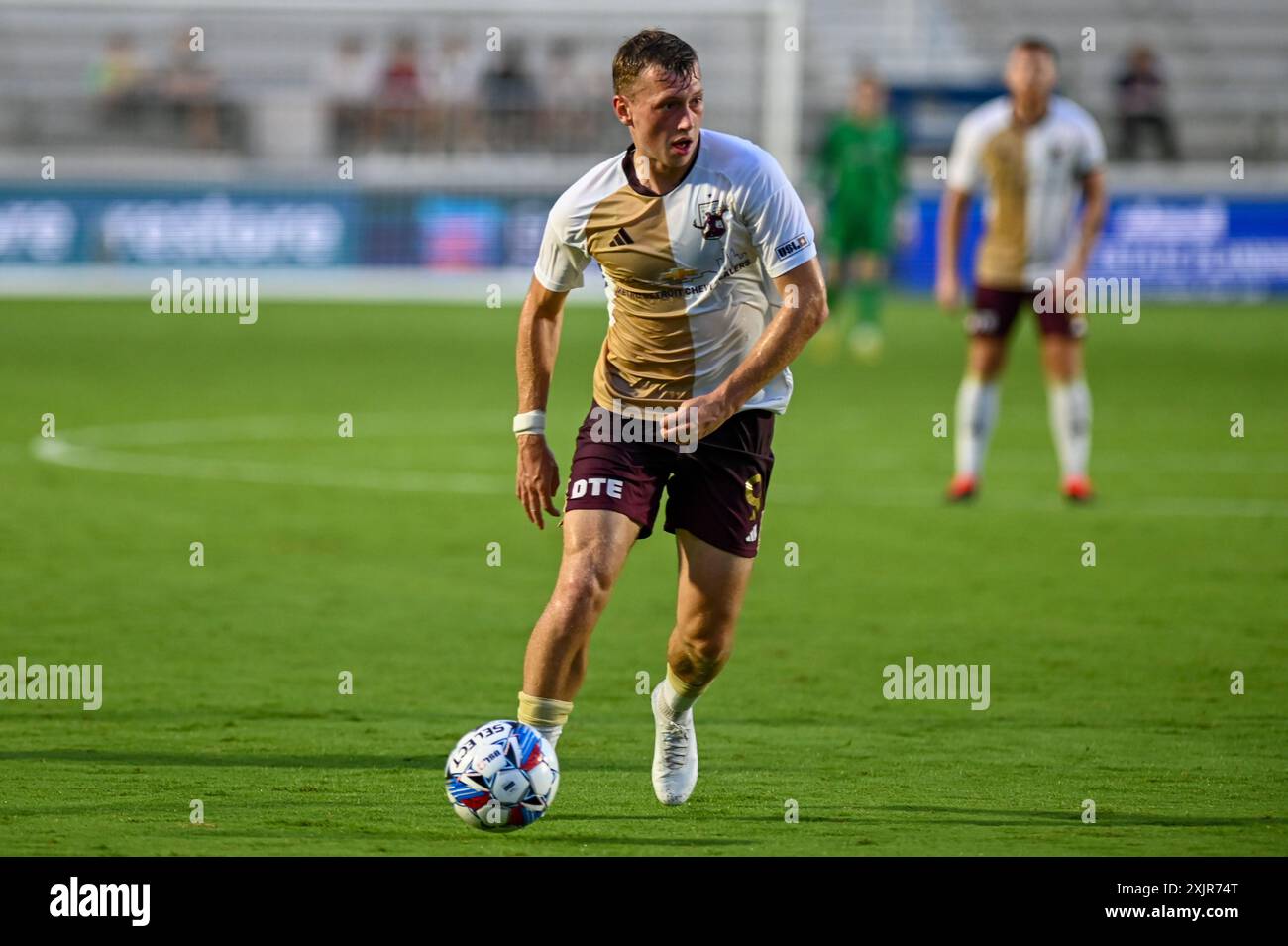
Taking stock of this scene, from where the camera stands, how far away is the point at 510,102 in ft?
104

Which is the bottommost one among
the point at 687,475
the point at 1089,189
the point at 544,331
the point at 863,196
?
the point at 687,475

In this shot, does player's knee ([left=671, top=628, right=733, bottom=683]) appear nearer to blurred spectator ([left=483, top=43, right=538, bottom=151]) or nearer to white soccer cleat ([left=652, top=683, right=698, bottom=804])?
white soccer cleat ([left=652, top=683, right=698, bottom=804])

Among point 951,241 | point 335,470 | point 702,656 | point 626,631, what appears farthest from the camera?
point 335,470

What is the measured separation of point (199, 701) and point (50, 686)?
63 centimetres

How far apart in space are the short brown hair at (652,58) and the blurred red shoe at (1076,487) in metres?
7.78

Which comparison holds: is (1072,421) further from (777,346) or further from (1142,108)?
(1142,108)

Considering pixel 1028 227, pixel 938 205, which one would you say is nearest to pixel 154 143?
pixel 938 205

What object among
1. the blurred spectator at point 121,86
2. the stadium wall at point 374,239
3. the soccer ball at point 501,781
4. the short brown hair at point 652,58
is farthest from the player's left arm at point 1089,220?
the blurred spectator at point 121,86

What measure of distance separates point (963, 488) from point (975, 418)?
1.62ft

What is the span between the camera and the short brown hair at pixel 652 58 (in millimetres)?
6012

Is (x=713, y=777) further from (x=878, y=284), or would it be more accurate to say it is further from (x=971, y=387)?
(x=878, y=284)

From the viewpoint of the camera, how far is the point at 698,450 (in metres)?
6.46

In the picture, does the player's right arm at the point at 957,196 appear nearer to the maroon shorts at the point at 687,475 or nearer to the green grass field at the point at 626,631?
the green grass field at the point at 626,631

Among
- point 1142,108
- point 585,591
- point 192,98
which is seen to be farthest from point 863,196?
point 585,591
